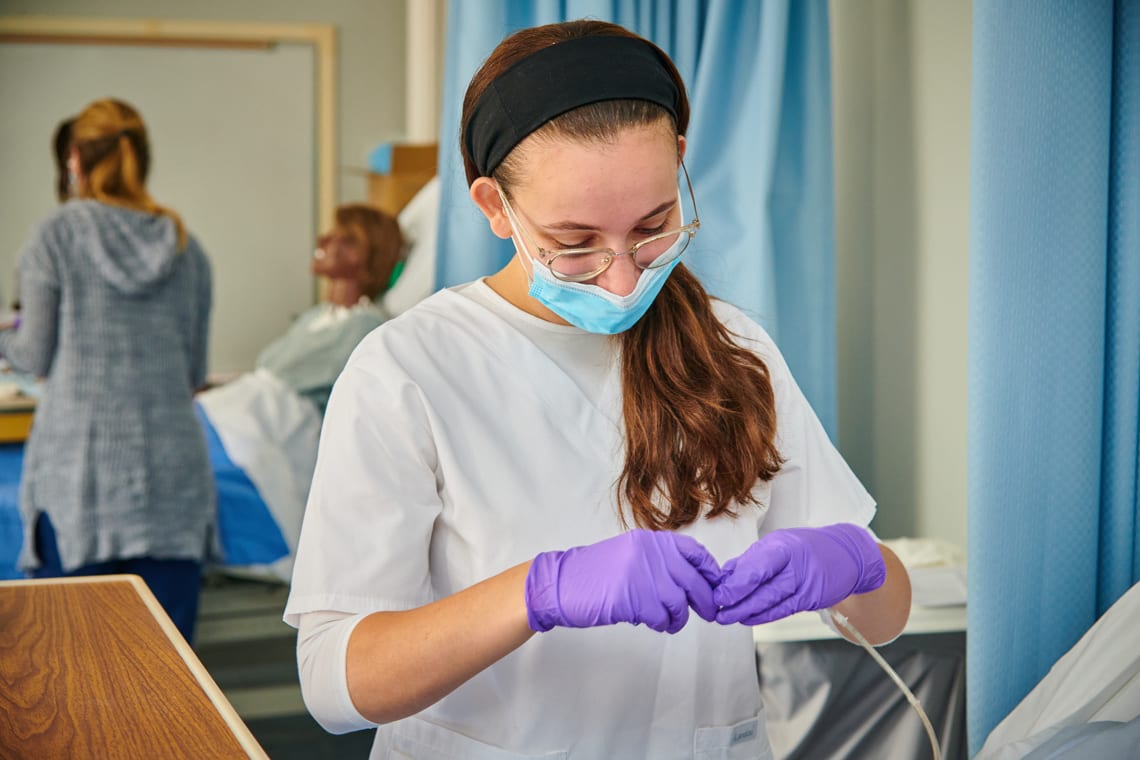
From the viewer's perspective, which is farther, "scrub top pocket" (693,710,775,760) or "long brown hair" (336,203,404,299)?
"long brown hair" (336,203,404,299)

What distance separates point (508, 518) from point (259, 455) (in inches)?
98.1

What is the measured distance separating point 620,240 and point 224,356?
4469 millimetres

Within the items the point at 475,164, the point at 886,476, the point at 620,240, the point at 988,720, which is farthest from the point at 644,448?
the point at 886,476

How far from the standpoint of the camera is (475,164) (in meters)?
1.05

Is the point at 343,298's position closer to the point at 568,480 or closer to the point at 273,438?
the point at 273,438

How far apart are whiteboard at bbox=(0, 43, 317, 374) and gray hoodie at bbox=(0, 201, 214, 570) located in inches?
112

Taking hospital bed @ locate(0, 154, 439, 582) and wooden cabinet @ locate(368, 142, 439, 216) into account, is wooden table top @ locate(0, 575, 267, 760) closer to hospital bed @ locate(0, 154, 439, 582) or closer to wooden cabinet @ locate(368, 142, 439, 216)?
hospital bed @ locate(0, 154, 439, 582)

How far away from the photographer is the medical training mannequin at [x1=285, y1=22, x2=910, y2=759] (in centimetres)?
88

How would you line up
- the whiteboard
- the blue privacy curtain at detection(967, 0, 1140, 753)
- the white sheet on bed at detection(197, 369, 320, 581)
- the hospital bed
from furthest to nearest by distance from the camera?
the whiteboard
the white sheet on bed at detection(197, 369, 320, 581)
the hospital bed
the blue privacy curtain at detection(967, 0, 1140, 753)

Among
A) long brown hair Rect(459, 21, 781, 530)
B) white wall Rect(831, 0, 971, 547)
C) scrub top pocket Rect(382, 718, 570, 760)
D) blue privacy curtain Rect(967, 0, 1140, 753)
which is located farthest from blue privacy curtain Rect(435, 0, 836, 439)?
scrub top pocket Rect(382, 718, 570, 760)

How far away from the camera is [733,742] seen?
1035 millimetres

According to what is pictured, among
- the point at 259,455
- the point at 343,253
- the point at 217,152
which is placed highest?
the point at 217,152

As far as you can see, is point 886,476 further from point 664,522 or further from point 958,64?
point 664,522

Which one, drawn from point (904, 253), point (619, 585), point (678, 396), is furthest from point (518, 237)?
point (904, 253)
